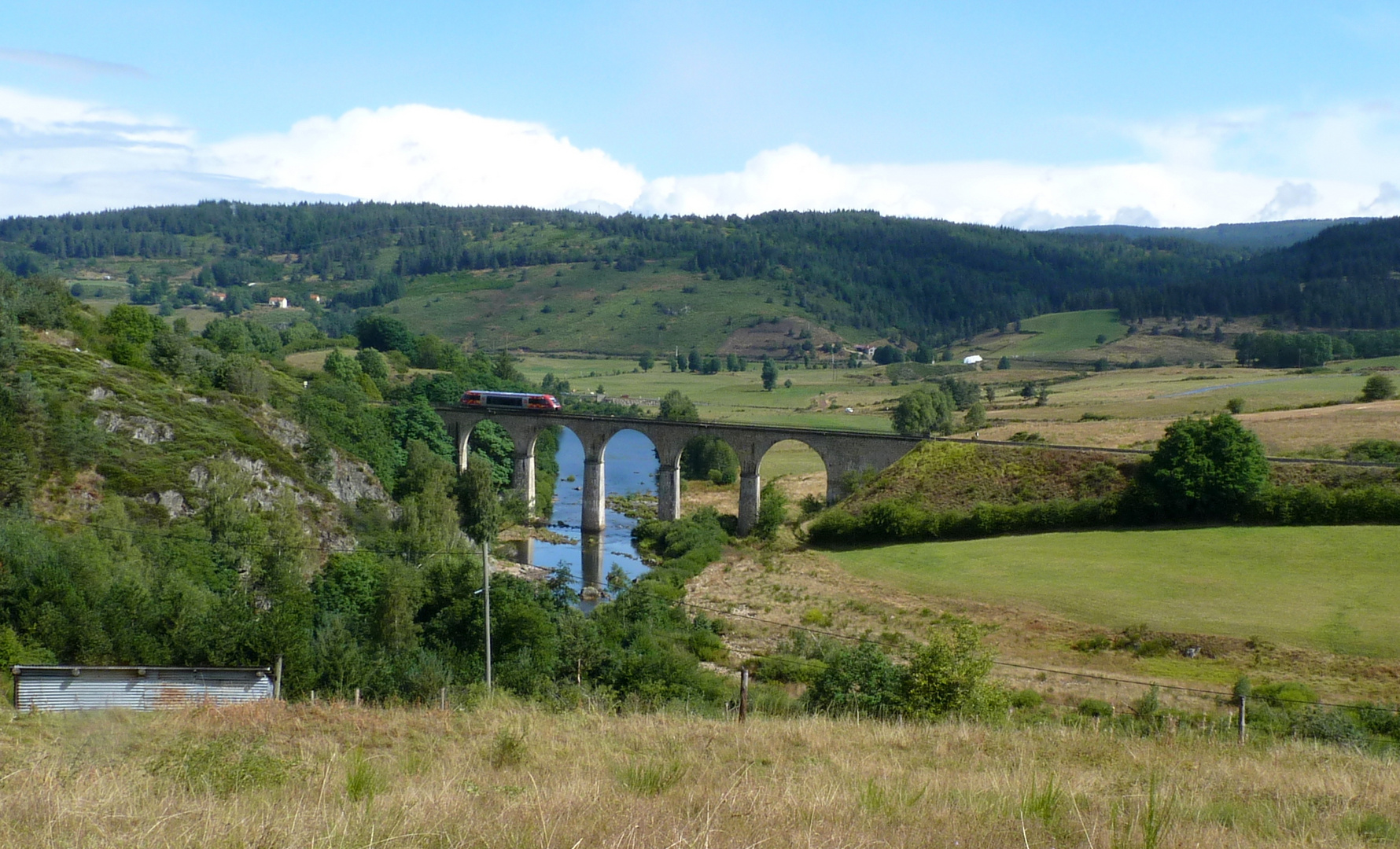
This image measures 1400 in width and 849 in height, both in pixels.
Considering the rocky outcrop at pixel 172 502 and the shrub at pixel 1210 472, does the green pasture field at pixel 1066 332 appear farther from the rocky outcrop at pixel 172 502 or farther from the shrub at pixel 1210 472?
the rocky outcrop at pixel 172 502

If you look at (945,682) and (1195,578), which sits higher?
(945,682)

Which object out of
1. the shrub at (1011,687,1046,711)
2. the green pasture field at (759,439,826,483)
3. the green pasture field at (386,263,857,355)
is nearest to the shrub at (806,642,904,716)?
the shrub at (1011,687,1046,711)

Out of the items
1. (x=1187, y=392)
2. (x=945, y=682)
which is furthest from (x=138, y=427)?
(x=1187, y=392)

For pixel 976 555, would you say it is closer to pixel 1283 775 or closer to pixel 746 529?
pixel 746 529

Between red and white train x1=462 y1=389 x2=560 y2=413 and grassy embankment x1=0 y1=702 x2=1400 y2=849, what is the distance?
5591cm

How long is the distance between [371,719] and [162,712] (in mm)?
2897

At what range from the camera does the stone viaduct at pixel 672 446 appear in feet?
185

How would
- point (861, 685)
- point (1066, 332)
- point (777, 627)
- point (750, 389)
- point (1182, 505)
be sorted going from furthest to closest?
point (1066, 332), point (750, 389), point (1182, 505), point (777, 627), point (861, 685)

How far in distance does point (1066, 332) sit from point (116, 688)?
155 metres

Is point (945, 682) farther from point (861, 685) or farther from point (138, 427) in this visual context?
point (138, 427)

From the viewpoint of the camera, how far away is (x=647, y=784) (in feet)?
24.2

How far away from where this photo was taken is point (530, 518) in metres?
64.1

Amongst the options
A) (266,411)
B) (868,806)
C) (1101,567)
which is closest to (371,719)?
(868,806)

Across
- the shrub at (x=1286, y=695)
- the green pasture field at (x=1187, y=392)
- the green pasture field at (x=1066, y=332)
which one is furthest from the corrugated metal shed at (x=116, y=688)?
the green pasture field at (x=1066, y=332)
